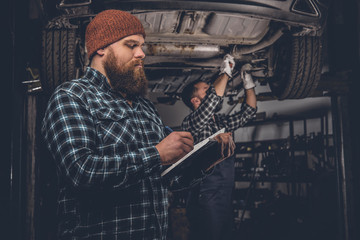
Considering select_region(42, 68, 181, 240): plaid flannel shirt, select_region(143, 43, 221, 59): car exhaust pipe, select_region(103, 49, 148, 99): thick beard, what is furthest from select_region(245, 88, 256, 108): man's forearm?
select_region(42, 68, 181, 240): plaid flannel shirt

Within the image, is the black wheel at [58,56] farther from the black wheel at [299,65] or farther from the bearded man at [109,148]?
the black wheel at [299,65]

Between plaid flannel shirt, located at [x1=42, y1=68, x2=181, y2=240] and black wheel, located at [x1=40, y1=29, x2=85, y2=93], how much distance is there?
119 cm

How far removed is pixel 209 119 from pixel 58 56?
1.41 metres

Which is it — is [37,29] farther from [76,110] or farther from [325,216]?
[325,216]

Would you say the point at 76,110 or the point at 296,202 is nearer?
the point at 76,110

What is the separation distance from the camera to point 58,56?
234cm

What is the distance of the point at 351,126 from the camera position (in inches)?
126

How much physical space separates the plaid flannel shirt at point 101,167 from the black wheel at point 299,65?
1.70m

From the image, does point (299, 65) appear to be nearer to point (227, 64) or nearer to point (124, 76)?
point (227, 64)

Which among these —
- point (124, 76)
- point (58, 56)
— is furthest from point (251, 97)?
point (124, 76)

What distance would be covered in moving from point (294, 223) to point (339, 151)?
3.85 feet

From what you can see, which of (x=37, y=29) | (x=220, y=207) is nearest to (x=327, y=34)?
(x=220, y=207)

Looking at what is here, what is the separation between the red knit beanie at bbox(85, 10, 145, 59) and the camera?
1.33 meters

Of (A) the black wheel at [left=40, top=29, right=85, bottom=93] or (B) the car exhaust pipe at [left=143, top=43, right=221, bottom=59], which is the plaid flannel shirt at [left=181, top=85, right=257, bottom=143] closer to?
(B) the car exhaust pipe at [left=143, top=43, right=221, bottom=59]
